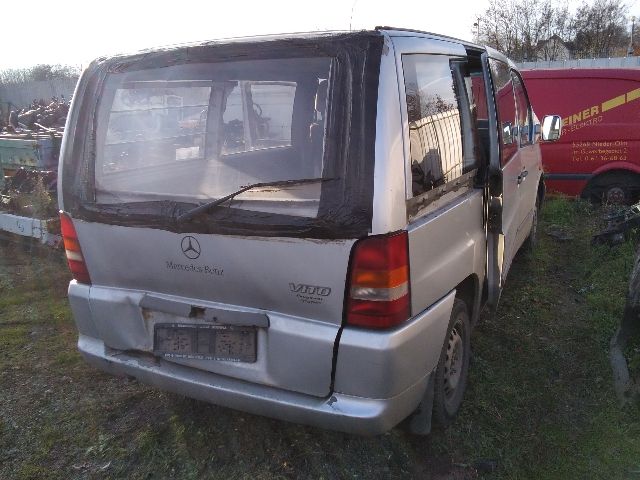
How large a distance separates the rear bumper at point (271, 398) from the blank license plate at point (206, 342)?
10cm

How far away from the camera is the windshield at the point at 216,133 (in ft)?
7.01

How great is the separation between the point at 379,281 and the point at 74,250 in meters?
1.54

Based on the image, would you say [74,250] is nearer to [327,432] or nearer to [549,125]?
[327,432]

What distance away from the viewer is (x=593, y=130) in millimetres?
7250

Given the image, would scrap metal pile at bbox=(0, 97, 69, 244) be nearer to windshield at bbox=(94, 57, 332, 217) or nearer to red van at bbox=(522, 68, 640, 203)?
windshield at bbox=(94, 57, 332, 217)

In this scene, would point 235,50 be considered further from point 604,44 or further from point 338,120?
point 604,44

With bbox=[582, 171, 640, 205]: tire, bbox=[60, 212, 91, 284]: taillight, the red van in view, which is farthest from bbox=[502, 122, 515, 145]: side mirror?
bbox=[582, 171, 640, 205]: tire

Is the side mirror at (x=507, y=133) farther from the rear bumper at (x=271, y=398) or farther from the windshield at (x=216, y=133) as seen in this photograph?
the rear bumper at (x=271, y=398)

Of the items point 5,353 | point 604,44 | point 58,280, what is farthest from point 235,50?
point 604,44

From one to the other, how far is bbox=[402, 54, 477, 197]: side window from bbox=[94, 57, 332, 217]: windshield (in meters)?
0.39

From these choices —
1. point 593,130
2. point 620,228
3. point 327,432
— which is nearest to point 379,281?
point 327,432

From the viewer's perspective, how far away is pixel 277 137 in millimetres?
2607

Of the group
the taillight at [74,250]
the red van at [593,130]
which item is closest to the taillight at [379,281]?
the taillight at [74,250]

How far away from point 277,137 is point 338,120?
0.64 metres
